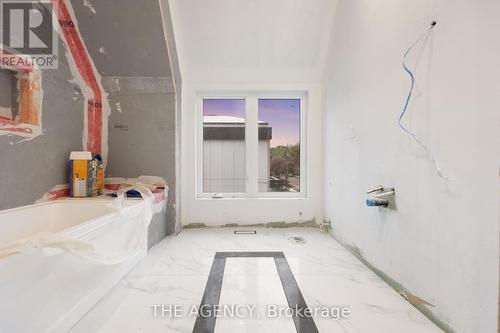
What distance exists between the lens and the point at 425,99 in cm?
118

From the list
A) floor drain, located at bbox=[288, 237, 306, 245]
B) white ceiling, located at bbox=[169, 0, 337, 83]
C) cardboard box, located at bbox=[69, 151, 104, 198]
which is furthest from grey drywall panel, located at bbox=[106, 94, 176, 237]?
floor drain, located at bbox=[288, 237, 306, 245]

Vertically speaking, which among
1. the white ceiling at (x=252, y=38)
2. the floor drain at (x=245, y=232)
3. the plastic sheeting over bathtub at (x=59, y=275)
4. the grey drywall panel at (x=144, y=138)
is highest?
the white ceiling at (x=252, y=38)

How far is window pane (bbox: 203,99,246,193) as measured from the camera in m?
2.87

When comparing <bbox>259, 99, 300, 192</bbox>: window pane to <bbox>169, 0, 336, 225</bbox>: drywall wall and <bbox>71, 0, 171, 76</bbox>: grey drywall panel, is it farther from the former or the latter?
<bbox>71, 0, 171, 76</bbox>: grey drywall panel

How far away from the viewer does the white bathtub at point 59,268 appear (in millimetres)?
807

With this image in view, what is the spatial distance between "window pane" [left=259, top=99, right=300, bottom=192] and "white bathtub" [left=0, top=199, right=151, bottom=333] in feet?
5.01

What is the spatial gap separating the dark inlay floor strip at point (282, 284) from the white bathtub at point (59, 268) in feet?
1.81

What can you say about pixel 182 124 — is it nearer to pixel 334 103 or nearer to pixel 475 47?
pixel 334 103

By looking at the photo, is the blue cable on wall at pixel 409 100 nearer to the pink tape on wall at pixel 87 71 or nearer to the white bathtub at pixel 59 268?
the white bathtub at pixel 59 268

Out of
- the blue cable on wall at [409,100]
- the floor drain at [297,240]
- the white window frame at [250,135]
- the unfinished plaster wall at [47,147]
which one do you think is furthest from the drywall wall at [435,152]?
the unfinished plaster wall at [47,147]

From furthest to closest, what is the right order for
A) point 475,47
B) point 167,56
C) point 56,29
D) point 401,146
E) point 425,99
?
point 167,56, point 56,29, point 401,146, point 425,99, point 475,47

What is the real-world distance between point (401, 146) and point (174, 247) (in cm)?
185

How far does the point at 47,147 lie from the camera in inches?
67.6

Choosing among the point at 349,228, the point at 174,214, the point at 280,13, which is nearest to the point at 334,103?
the point at 280,13
